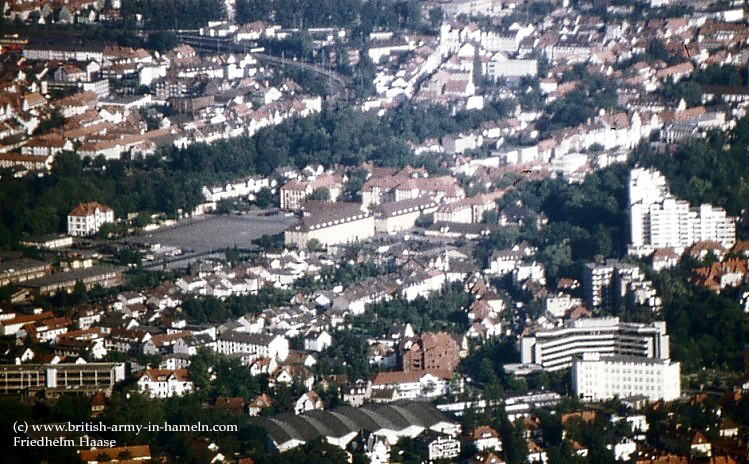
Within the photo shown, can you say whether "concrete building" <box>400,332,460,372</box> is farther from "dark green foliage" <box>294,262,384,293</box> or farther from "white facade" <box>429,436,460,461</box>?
"dark green foliage" <box>294,262,384,293</box>

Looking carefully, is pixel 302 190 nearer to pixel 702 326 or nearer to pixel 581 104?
pixel 581 104

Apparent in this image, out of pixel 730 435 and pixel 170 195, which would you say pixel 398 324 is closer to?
pixel 730 435

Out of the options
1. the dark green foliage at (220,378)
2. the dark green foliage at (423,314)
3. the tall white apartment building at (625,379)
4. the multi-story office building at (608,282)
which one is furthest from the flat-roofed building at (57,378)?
the multi-story office building at (608,282)

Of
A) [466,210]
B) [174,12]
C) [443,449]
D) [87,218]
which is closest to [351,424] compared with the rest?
[443,449]

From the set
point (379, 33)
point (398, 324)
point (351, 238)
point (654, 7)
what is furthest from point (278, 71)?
point (398, 324)

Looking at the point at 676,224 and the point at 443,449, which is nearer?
the point at 443,449

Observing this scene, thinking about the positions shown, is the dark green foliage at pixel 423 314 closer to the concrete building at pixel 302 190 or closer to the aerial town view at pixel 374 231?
the aerial town view at pixel 374 231

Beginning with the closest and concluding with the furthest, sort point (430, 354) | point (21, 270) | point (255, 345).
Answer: point (430, 354) < point (255, 345) < point (21, 270)
